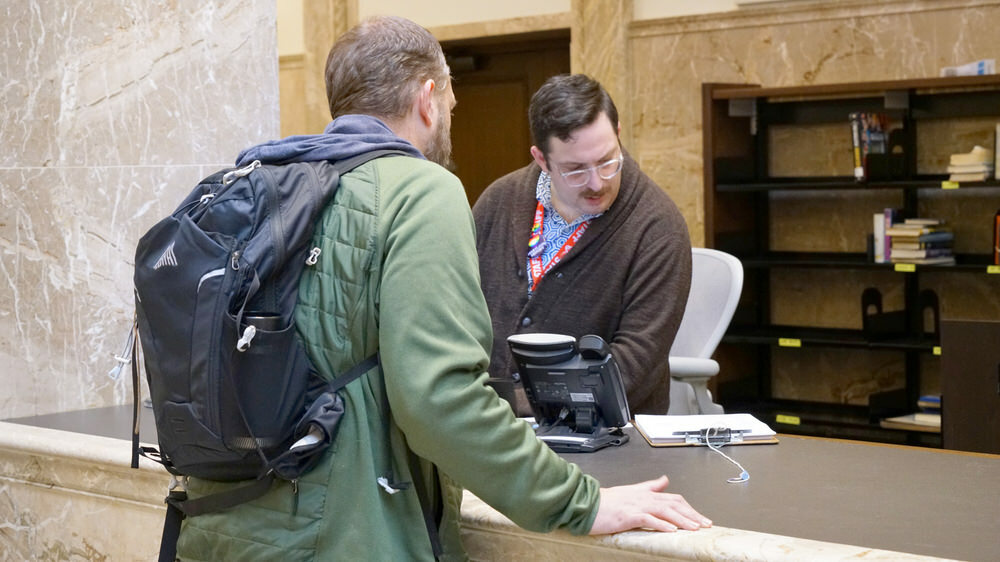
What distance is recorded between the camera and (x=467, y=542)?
2.04 metres

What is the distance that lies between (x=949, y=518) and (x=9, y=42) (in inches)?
96.6

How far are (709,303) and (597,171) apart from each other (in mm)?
1155

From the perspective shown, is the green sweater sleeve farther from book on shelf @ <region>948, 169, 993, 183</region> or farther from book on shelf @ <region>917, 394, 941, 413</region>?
book on shelf @ <region>917, 394, 941, 413</region>

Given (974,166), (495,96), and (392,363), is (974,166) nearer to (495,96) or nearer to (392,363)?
(495,96)

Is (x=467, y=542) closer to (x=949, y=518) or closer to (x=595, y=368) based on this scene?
(x=595, y=368)

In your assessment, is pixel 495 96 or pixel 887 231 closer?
pixel 887 231

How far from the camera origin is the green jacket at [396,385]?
5.17ft

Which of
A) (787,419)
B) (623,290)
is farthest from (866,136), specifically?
(623,290)

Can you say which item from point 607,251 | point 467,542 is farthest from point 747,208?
point 467,542

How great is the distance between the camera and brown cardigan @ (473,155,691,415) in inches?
106

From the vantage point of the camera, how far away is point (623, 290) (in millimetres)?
2771

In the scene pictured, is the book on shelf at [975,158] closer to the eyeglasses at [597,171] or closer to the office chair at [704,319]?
the office chair at [704,319]

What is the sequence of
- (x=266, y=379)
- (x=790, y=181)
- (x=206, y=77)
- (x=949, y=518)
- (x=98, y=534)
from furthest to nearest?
(x=790, y=181)
(x=206, y=77)
(x=98, y=534)
(x=949, y=518)
(x=266, y=379)

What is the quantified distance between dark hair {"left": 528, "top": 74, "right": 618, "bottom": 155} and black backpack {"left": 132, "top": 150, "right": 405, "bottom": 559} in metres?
1.13
